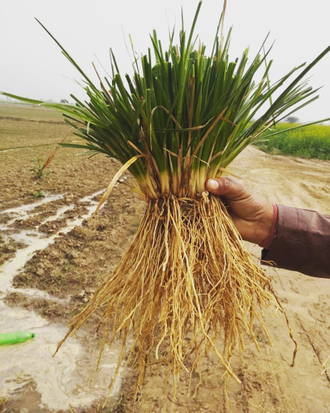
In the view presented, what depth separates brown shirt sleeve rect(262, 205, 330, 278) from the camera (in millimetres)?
1613

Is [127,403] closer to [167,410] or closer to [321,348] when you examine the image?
[167,410]

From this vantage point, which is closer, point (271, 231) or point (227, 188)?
point (227, 188)

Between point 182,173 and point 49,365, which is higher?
point 182,173

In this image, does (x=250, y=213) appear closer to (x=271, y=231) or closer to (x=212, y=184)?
(x=271, y=231)

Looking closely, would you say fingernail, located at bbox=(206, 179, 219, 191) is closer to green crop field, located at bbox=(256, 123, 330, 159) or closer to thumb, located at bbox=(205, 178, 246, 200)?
thumb, located at bbox=(205, 178, 246, 200)

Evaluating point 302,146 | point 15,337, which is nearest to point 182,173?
point 15,337

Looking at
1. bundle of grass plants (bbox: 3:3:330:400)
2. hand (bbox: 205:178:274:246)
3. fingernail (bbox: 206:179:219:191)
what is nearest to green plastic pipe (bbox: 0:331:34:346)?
bundle of grass plants (bbox: 3:3:330:400)

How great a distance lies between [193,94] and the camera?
3.83ft

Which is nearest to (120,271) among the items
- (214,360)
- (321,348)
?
(214,360)

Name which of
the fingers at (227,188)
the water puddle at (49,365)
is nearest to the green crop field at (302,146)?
the water puddle at (49,365)

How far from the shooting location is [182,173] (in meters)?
1.32

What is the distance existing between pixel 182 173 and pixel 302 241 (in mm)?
724

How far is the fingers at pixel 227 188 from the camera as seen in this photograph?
4.46ft

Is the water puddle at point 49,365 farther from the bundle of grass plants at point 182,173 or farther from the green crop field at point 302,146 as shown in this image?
the green crop field at point 302,146
